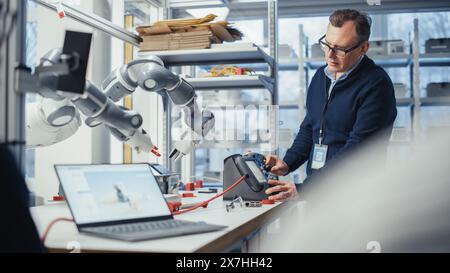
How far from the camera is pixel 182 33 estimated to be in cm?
224

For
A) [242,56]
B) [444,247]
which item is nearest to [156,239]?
[444,247]

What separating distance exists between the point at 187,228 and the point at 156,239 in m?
0.09

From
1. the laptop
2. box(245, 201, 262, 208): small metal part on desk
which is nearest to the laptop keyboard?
the laptop

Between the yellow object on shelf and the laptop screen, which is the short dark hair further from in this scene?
the laptop screen

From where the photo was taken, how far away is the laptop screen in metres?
0.99

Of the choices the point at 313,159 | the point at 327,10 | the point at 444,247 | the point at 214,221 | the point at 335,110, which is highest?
the point at 327,10

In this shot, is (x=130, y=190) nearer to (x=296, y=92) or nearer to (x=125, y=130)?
(x=125, y=130)

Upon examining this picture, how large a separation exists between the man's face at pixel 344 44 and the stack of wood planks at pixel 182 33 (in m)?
0.54

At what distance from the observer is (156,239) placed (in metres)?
0.92

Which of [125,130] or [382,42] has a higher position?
[382,42]

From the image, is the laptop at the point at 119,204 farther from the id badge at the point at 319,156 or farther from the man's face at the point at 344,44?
the man's face at the point at 344,44

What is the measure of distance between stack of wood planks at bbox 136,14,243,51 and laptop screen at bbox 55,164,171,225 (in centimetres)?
118

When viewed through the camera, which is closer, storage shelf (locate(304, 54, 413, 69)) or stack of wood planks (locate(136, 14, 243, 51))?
stack of wood planks (locate(136, 14, 243, 51))

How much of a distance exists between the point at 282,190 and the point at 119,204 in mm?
691
